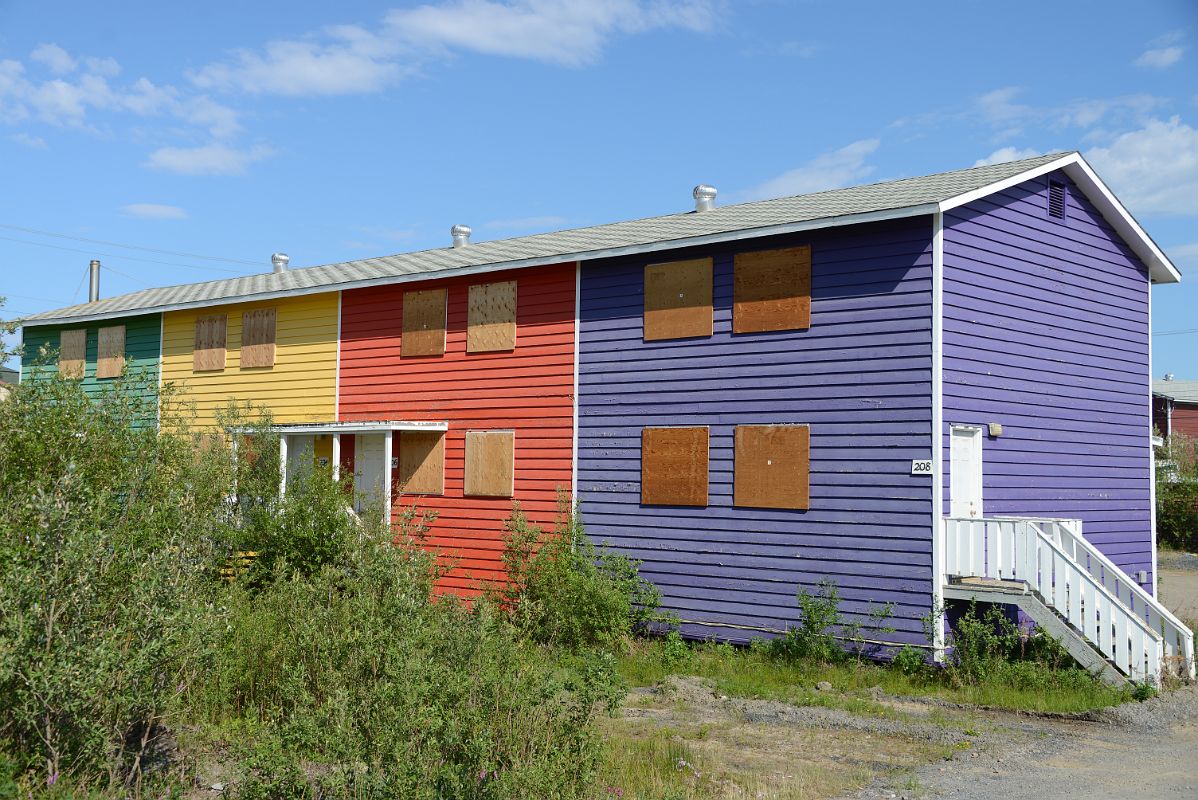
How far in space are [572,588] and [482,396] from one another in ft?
13.5

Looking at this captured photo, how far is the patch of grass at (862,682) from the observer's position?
11.4 m

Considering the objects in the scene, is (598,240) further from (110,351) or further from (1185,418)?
(1185,418)

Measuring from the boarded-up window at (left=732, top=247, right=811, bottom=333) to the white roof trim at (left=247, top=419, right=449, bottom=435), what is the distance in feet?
18.3

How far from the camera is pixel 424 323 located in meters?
18.4

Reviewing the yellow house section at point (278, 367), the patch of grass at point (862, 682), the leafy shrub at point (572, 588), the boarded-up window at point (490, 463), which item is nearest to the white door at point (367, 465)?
the yellow house section at point (278, 367)

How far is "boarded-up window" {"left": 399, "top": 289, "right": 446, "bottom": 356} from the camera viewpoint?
1816 cm

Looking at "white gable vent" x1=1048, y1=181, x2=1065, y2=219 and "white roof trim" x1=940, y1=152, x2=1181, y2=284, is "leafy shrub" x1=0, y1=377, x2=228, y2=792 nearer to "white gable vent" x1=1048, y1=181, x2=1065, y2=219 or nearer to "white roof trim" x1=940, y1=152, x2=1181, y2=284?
"white roof trim" x1=940, y1=152, x2=1181, y2=284

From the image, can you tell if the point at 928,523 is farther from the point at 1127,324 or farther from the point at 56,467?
the point at 56,467

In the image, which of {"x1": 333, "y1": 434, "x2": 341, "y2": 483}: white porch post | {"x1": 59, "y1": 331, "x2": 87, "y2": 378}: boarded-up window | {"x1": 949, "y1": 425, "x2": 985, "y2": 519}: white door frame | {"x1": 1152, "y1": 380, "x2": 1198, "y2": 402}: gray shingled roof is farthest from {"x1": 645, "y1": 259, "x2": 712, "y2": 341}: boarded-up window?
{"x1": 1152, "y1": 380, "x2": 1198, "y2": 402}: gray shingled roof

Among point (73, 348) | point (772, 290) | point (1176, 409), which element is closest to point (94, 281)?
point (73, 348)

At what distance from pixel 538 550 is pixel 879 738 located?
A: 696cm

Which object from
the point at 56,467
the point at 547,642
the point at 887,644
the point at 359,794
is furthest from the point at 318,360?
the point at 359,794

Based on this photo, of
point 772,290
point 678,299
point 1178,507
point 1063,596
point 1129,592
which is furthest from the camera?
point 1178,507

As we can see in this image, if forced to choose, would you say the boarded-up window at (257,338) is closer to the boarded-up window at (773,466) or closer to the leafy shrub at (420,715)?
the boarded-up window at (773,466)
